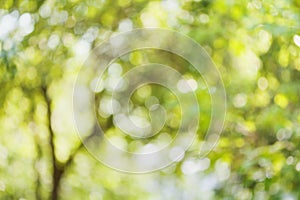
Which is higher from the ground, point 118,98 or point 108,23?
point 108,23

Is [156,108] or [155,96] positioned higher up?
[155,96]

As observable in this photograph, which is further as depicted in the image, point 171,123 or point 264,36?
point 171,123

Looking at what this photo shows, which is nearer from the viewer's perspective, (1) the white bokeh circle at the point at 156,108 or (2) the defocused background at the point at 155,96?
(2) the defocused background at the point at 155,96

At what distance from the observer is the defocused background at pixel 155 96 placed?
1824 millimetres

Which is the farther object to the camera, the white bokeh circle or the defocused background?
→ the white bokeh circle

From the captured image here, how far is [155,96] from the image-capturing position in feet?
11.8

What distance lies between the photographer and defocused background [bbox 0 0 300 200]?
5.98 ft

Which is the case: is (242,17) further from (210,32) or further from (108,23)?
(108,23)

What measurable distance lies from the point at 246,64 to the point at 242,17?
1.74ft

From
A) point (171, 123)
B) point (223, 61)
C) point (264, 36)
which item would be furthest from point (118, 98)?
point (264, 36)

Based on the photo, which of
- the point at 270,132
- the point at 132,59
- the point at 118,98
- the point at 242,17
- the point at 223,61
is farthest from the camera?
the point at 118,98

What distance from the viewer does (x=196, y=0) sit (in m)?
3.22

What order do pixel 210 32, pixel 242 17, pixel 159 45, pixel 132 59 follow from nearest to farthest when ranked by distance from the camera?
pixel 242 17 → pixel 210 32 → pixel 159 45 → pixel 132 59

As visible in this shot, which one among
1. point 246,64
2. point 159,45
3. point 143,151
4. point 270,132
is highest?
point 270,132
